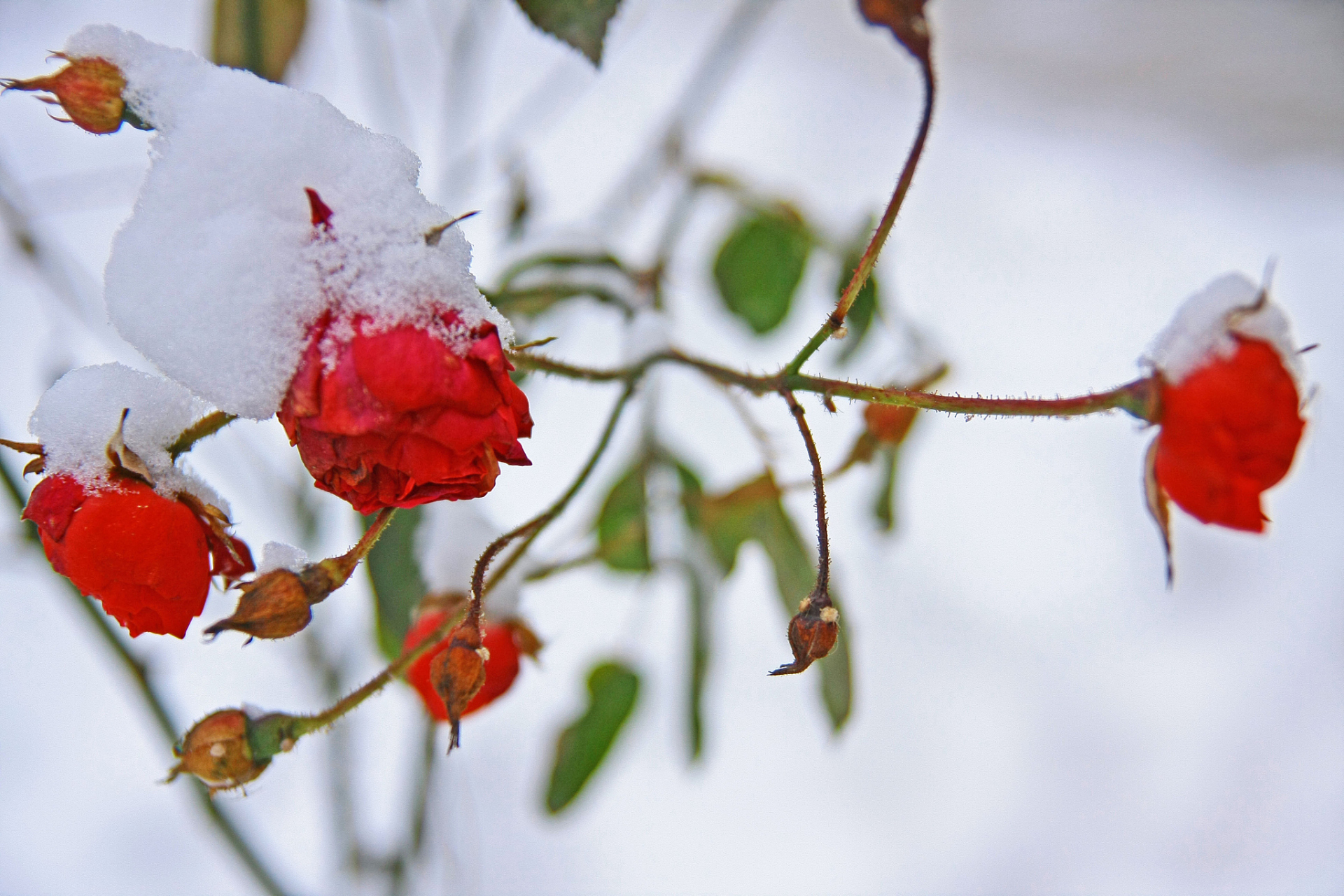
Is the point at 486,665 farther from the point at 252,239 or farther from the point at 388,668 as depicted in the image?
the point at 252,239

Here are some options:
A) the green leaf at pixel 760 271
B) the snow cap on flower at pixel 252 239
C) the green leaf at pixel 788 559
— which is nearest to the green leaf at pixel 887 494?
the green leaf at pixel 788 559

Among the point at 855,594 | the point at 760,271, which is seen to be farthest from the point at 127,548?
the point at 855,594

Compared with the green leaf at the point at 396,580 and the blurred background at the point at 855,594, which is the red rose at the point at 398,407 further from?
the blurred background at the point at 855,594

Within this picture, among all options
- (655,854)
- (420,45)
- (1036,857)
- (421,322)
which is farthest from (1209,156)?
(421,322)

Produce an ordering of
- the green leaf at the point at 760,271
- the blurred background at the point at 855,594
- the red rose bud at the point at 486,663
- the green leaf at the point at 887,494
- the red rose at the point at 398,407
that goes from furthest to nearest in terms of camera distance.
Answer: the blurred background at the point at 855,594
the green leaf at the point at 760,271
the green leaf at the point at 887,494
the red rose bud at the point at 486,663
the red rose at the point at 398,407

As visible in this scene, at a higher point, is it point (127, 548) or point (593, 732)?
point (127, 548)

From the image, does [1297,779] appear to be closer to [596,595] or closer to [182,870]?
[596,595]

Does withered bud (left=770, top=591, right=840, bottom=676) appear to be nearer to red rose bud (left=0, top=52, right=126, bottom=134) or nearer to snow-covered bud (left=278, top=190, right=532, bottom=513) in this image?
snow-covered bud (left=278, top=190, right=532, bottom=513)

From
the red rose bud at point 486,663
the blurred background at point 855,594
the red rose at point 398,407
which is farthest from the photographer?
the blurred background at point 855,594
